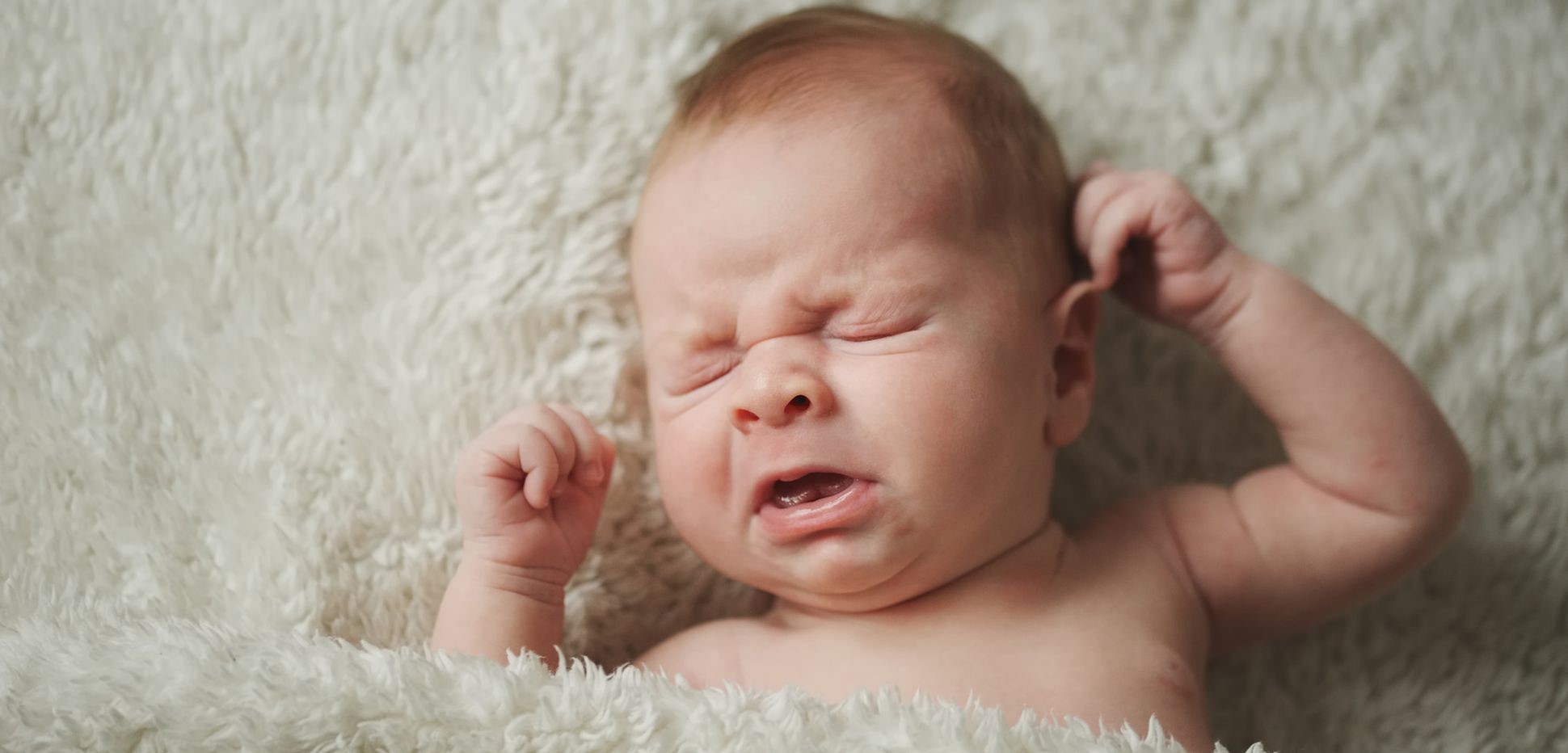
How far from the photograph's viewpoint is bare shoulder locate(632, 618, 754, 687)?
3.82 ft

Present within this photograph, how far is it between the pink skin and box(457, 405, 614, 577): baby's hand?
0.28 feet

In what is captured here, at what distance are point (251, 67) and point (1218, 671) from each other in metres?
1.22

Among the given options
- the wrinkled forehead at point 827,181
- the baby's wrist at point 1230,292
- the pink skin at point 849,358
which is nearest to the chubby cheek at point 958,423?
the pink skin at point 849,358

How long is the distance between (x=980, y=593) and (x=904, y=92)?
46 cm

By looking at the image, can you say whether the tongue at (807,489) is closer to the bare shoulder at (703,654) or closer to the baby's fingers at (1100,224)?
the bare shoulder at (703,654)

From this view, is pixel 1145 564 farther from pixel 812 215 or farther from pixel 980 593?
pixel 812 215

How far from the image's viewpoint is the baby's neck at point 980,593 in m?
1.14

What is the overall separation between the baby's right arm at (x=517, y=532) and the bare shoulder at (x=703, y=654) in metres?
0.10

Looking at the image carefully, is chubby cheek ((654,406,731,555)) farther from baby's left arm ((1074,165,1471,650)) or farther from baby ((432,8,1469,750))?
baby's left arm ((1074,165,1471,650))

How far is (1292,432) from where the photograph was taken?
4.04 feet

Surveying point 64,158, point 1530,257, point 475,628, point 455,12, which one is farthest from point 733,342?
point 1530,257

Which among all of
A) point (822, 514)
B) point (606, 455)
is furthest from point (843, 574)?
point (606, 455)

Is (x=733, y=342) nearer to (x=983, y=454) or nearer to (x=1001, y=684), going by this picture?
(x=983, y=454)

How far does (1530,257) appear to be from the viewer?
1.34 m
